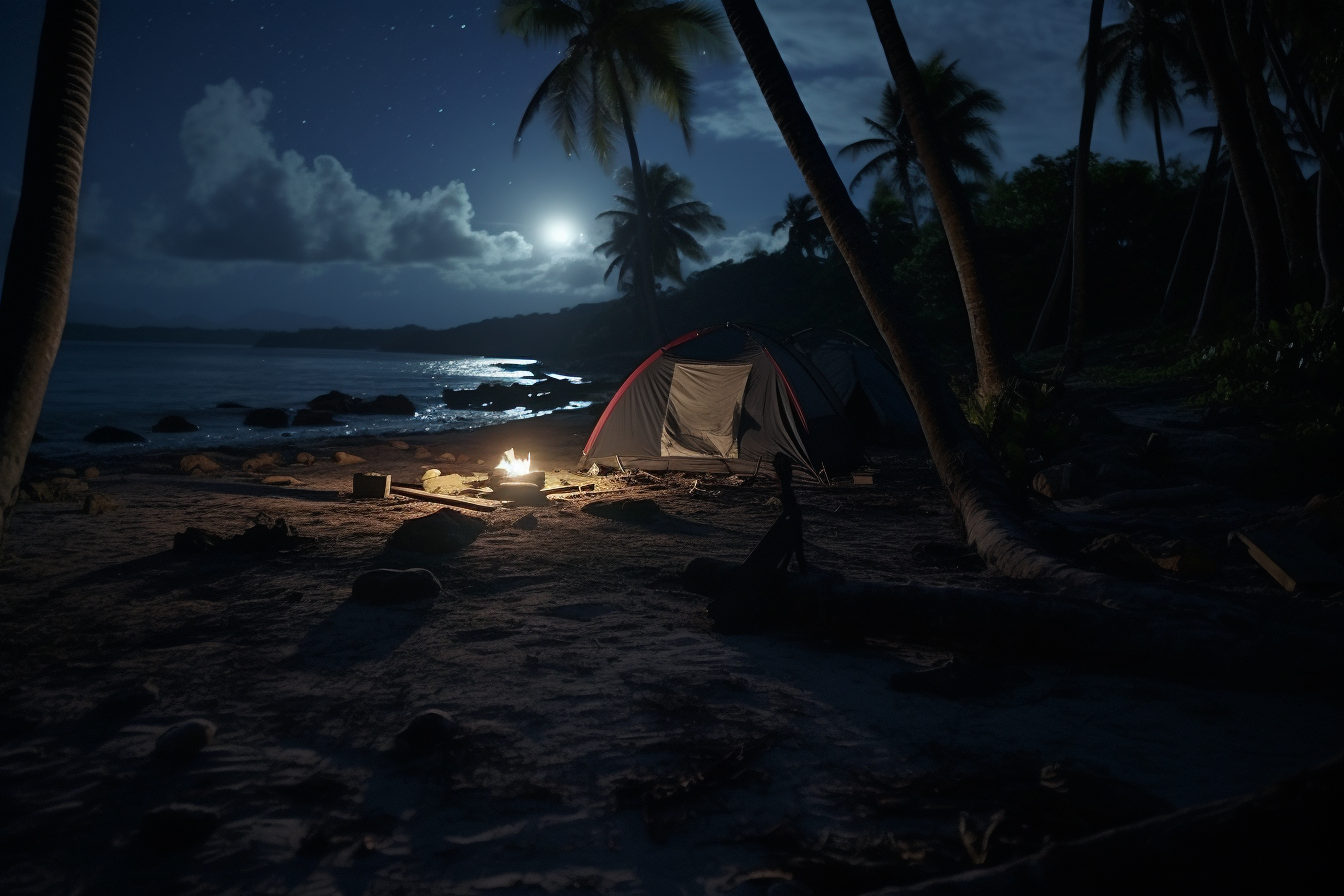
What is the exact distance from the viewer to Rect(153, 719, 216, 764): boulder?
9.24ft

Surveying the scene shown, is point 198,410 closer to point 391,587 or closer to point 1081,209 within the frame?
point 391,587

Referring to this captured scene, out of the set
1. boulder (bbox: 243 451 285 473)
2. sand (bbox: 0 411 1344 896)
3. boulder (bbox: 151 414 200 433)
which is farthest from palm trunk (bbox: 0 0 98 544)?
boulder (bbox: 151 414 200 433)

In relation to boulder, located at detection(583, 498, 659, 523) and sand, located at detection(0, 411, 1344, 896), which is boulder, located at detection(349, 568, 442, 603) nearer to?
sand, located at detection(0, 411, 1344, 896)

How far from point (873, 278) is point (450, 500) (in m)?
5.02

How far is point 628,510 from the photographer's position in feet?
24.7

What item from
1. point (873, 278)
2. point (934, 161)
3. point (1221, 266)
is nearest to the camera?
point (873, 278)

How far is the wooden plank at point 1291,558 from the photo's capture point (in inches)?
174

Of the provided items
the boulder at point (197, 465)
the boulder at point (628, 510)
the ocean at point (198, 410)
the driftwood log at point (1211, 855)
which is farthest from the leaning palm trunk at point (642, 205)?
the driftwood log at point (1211, 855)

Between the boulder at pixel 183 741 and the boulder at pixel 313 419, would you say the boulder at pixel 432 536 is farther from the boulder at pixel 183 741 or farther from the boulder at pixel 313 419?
the boulder at pixel 313 419

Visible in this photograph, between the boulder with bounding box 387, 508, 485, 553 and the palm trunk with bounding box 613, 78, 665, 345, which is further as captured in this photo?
the palm trunk with bounding box 613, 78, 665, 345

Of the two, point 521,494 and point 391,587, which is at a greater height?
point 521,494

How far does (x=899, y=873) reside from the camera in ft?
6.84

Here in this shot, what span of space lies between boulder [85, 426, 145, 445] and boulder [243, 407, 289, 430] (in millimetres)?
3778

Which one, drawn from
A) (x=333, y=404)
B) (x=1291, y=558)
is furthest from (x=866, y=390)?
(x=333, y=404)
